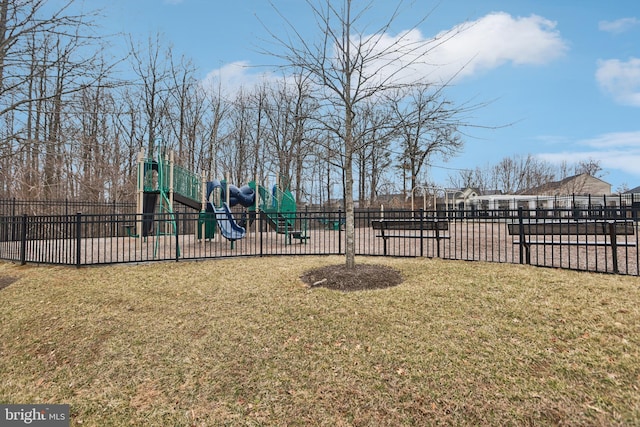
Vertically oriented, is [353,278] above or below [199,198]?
below

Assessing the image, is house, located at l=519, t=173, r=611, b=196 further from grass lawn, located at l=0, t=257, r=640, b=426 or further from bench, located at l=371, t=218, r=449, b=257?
grass lawn, located at l=0, t=257, r=640, b=426

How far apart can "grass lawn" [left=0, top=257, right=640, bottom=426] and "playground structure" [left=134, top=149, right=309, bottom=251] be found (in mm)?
4850

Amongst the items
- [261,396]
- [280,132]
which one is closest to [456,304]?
[261,396]

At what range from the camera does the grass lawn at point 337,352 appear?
2.58m

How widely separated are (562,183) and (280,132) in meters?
41.5

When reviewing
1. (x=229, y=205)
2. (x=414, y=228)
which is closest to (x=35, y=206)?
(x=229, y=205)

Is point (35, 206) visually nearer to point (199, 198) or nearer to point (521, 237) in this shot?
point (199, 198)

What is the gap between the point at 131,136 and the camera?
73.3 feet

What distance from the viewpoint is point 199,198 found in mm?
13859

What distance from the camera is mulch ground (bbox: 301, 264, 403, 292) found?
5.20m

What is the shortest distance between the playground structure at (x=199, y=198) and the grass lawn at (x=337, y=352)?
4.85m

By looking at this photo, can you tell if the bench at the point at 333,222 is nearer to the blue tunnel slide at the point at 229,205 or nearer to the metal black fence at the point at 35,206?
the blue tunnel slide at the point at 229,205

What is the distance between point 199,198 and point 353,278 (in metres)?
10.3

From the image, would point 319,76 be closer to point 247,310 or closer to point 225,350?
point 247,310
